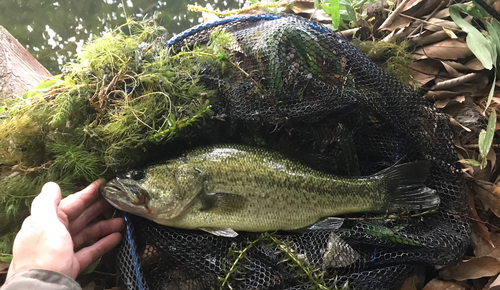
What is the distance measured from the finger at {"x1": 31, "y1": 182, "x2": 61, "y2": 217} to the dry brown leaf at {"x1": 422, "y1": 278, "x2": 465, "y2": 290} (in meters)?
2.20

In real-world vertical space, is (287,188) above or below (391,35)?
below

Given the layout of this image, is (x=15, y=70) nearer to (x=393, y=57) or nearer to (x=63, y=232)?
(x=63, y=232)

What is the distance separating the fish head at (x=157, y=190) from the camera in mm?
1754

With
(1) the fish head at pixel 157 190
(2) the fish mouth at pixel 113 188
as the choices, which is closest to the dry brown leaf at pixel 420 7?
(1) the fish head at pixel 157 190

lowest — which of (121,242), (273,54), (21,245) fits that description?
(121,242)

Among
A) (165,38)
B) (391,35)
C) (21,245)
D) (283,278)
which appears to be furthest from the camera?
(391,35)

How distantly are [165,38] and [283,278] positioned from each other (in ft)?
5.87

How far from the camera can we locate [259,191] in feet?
6.29

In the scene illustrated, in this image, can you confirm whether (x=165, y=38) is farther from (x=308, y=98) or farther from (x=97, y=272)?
(x=97, y=272)

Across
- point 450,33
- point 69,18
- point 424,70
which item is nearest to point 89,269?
point 424,70

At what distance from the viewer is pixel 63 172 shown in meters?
1.83

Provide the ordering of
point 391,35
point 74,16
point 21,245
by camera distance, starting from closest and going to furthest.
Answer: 1. point 21,245
2. point 391,35
3. point 74,16

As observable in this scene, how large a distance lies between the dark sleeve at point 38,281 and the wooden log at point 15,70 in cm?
156

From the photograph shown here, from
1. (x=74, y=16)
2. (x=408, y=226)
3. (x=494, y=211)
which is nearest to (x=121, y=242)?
(x=408, y=226)
